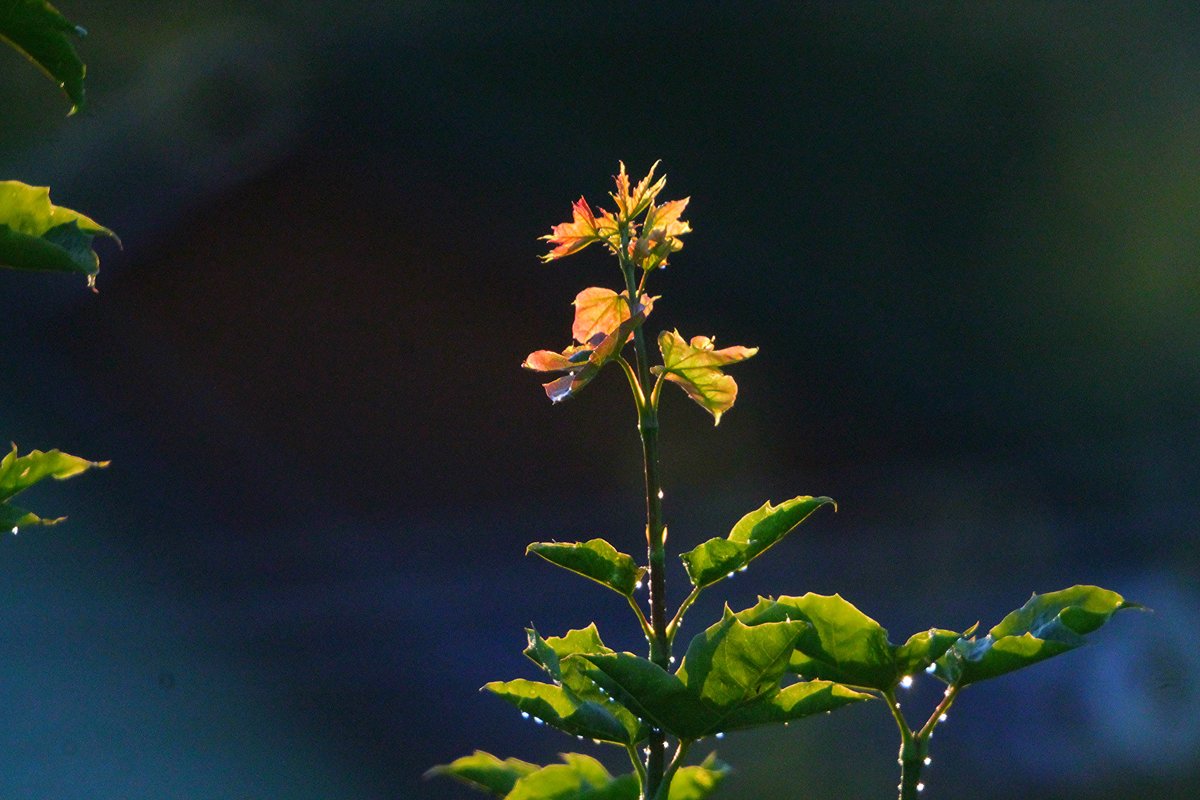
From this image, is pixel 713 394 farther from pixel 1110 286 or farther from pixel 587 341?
pixel 1110 286

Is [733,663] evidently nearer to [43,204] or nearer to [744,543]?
[744,543]

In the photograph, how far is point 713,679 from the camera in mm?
325

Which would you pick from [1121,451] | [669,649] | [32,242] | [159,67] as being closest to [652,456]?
[669,649]

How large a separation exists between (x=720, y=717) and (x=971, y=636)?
11cm

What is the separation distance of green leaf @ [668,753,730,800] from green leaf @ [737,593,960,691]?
0.05 m

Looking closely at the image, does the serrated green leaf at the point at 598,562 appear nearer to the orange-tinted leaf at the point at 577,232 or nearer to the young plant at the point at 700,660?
the young plant at the point at 700,660

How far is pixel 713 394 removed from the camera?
16.6 inches

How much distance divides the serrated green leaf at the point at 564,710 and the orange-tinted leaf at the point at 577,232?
171 millimetres

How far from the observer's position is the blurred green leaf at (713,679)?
12.4 inches

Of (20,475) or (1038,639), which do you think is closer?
(1038,639)

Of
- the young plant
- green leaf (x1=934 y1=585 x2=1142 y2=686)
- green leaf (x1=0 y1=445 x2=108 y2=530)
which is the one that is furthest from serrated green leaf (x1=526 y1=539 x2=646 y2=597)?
green leaf (x1=0 y1=445 x2=108 y2=530)

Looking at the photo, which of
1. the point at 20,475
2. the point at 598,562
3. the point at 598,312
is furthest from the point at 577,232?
the point at 20,475

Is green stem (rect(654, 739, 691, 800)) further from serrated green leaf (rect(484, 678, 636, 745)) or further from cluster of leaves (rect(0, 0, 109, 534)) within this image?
cluster of leaves (rect(0, 0, 109, 534))

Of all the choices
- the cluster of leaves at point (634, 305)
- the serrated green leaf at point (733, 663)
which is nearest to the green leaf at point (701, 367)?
the cluster of leaves at point (634, 305)
